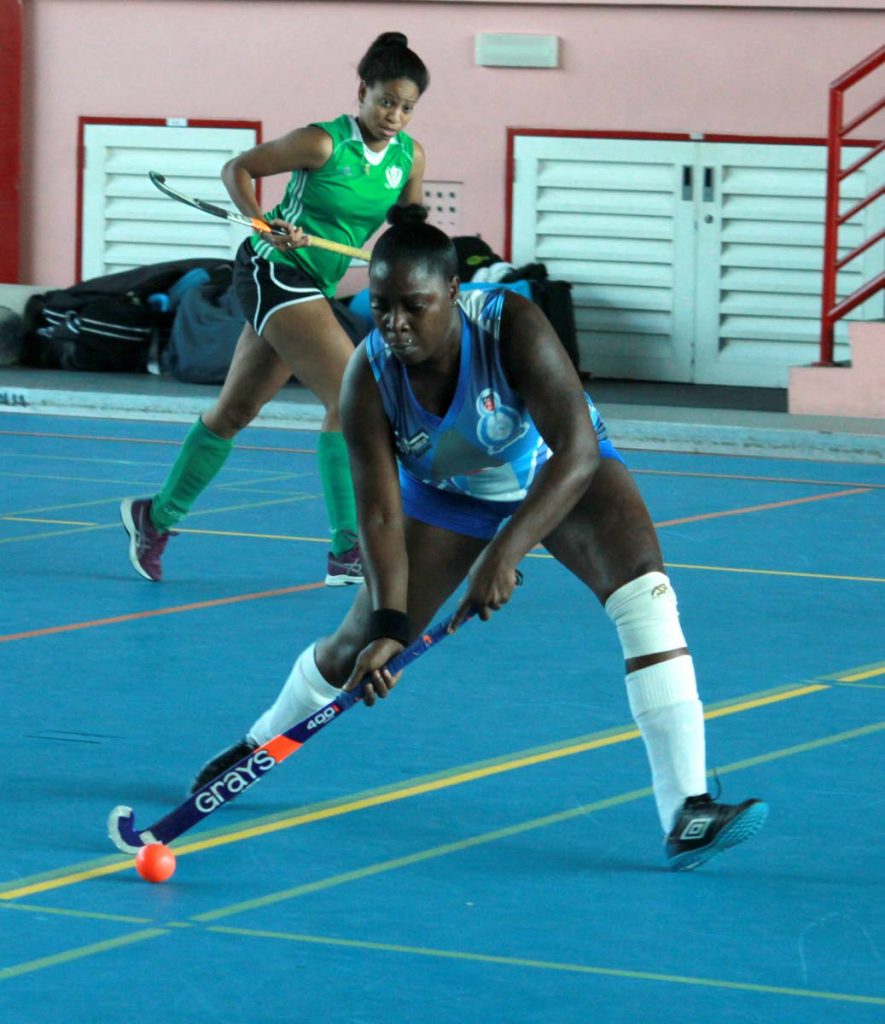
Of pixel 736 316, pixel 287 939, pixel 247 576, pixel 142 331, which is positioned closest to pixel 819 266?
pixel 736 316

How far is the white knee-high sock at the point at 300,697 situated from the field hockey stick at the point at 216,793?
0.64ft

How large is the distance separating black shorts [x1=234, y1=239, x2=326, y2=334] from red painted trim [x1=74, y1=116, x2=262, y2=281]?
360 inches

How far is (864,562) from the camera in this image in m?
8.01

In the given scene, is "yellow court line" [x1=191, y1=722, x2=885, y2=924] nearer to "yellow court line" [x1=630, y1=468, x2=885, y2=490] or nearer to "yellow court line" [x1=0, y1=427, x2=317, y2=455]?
"yellow court line" [x1=630, y1=468, x2=885, y2=490]

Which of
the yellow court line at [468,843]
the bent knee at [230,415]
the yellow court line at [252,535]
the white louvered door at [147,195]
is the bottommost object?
the yellow court line at [468,843]

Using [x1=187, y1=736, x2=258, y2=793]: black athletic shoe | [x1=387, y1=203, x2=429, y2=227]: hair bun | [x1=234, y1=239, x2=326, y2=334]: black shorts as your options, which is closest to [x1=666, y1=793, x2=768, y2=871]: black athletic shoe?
[x1=187, y1=736, x2=258, y2=793]: black athletic shoe

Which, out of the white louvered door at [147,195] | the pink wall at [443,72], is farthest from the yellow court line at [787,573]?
the white louvered door at [147,195]

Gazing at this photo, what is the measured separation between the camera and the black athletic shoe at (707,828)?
402 cm

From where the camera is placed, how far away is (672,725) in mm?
4086

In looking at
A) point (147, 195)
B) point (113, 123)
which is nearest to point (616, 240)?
point (147, 195)

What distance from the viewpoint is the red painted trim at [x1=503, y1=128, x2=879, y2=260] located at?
48.8 ft

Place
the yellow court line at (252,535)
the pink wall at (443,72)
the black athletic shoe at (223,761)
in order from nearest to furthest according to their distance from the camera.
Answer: the black athletic shoe at (223,761) → the yellow court line at (252,535) → the pink wall at (443,72)

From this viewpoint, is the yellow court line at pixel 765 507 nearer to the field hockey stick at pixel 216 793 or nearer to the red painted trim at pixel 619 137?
the field hockey stick at pixel 216 793

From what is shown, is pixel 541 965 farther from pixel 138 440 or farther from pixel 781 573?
pixel 138 440
